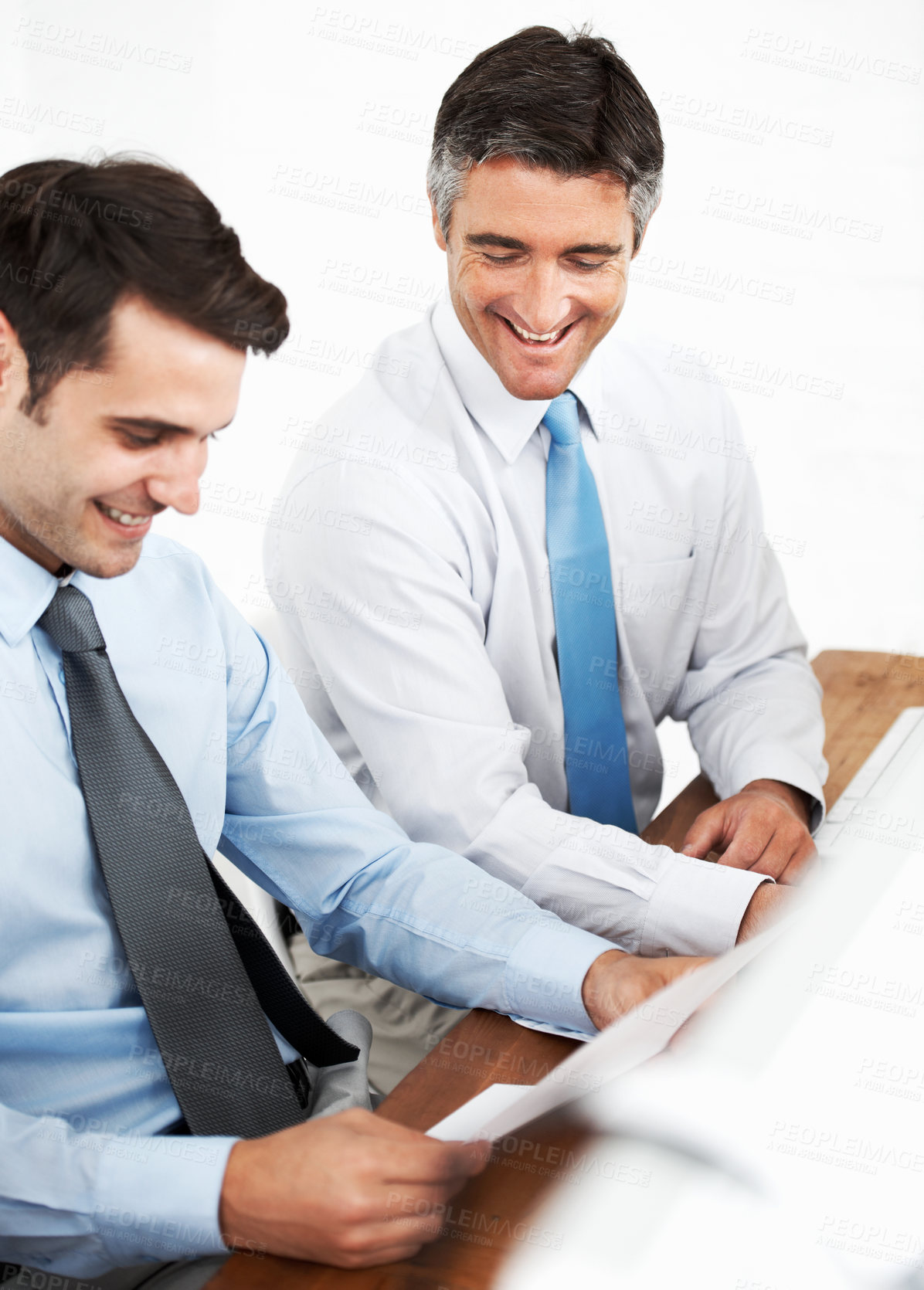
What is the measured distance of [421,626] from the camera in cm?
146

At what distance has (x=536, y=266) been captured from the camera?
1.47 meters

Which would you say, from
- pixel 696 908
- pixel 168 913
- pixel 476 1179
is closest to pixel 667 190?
pixel 696 908

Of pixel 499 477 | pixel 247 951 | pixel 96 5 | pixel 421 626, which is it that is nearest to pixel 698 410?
pixel 499 477

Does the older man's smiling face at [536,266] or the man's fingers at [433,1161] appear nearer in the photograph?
the man's fingers at [433,1161]

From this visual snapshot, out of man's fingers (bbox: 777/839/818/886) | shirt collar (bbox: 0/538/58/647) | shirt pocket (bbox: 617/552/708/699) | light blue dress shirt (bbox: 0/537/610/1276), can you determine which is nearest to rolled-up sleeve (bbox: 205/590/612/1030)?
light blue dress shirt (bbox: 0/537/610/1276)

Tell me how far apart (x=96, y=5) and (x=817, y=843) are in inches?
113

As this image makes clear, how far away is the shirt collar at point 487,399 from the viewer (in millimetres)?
1589

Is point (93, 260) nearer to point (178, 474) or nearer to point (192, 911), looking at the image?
point (178, 474)

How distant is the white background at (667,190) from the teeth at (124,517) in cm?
216

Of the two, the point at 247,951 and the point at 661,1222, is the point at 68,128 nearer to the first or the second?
the point at 247,951

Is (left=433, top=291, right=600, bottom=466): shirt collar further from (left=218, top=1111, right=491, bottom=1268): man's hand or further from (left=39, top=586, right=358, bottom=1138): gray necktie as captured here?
(left=218, top=1111, right=491, bottom=1268): man's hand

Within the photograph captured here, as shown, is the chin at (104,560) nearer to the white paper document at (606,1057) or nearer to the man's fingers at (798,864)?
the white paper document at (606,1057)

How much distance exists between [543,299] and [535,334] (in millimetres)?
46

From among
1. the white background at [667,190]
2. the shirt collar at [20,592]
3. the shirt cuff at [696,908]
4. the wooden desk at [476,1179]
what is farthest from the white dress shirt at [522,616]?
the white background at [667,190]
